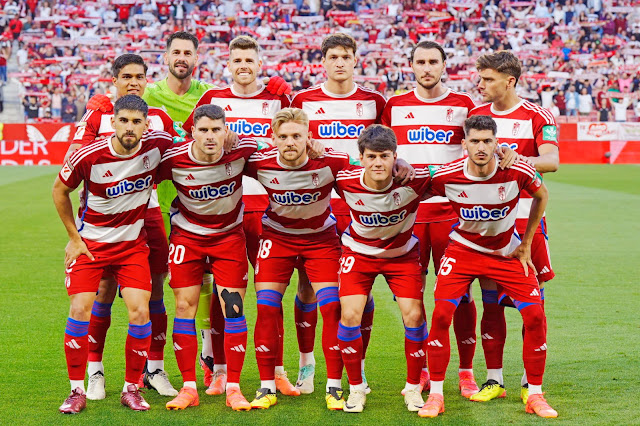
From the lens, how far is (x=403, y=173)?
5.45 metres

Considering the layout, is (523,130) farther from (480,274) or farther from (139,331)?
(139,331)

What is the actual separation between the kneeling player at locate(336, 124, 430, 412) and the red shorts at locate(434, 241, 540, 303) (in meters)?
0.21

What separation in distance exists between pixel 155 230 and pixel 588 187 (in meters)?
16.2

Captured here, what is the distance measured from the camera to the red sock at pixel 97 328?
19.5 ft

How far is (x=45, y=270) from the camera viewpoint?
34.7ft

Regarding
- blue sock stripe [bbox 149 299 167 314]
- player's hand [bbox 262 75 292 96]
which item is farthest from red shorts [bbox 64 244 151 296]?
player's hand [bbox 262 75 292 96]

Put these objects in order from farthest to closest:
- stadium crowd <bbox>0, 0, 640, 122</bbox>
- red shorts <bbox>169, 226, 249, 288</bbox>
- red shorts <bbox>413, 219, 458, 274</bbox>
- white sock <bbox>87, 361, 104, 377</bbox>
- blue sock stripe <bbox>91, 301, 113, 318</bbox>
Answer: stadium crowd <bbox>0, 0, 640, 122</bbox>
red shorts <bbox>413, 219, 458, 274</bbox>
blue sock stripe <bbox>91, 301, 113, 318</bbox>
white sock <bbox>87, 361, 104, 377</bbox>
red shorts <bbox>169, 226, 249, 288</bbox>

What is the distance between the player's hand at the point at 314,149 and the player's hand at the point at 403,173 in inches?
20.3

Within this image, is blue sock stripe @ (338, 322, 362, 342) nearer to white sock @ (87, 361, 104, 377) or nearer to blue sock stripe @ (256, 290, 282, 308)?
blue sock stripe @ (256, 290, 282, 308)

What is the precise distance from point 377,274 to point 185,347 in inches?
53.2

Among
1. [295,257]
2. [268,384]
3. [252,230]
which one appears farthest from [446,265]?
[252,230]

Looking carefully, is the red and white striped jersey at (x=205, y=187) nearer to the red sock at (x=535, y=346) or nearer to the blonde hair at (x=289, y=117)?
the blonde hair at (x=289, y=117)

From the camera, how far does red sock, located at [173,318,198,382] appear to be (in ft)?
18.6

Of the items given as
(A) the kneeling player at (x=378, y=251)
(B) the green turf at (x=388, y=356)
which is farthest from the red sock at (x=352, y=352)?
(B) the green turf at (x=388, y=356)
